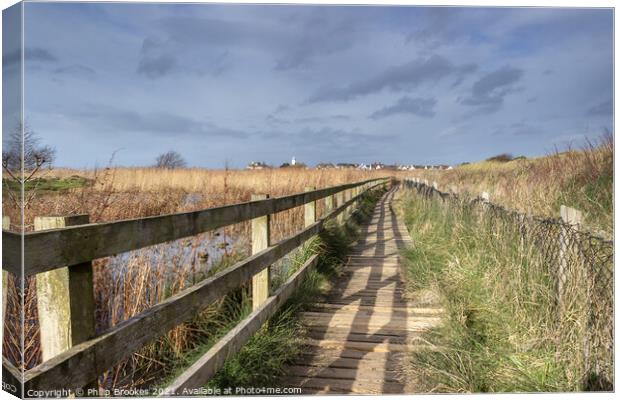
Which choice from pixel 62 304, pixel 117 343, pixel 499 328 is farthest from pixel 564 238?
pixel 62 304

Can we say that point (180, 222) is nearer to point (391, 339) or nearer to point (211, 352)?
point (211, 352)

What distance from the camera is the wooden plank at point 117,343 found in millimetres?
1268

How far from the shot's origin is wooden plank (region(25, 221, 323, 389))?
127cm

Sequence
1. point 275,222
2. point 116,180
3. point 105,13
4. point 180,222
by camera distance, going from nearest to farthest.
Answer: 1. point 180,222
2. point 105,13
3. point 116,180
4. point 275,222

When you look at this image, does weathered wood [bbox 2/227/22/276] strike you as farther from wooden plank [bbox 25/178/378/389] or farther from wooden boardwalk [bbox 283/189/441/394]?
wooden boardwalk [bbox 283/189/441/394]

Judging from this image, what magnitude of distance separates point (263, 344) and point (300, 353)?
27cm

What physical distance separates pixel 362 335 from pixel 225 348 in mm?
1195

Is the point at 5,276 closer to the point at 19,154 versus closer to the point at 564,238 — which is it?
the point at 19,154

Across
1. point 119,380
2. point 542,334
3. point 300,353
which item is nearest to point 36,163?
point 119,380

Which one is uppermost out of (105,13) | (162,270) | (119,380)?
(105,13)

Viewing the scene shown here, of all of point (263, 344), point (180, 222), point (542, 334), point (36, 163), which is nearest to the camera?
point (180, 222)

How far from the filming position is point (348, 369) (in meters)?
2.58

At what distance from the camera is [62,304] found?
136 cm

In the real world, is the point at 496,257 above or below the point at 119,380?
above
